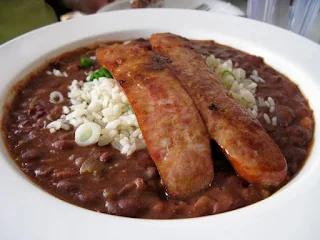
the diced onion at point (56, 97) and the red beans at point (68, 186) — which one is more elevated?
the red beans at point (68, 186)

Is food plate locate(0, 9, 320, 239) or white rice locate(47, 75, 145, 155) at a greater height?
food plate locate(0, 9, 320, 239)

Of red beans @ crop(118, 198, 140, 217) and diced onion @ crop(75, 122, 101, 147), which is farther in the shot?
diced onion @ crop(75, 122, 101, 147)

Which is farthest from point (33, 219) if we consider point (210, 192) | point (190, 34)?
point (190, 34)

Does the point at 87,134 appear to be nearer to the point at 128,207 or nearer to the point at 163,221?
the point at 128,207

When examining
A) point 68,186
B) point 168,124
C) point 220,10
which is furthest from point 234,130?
point 220,10

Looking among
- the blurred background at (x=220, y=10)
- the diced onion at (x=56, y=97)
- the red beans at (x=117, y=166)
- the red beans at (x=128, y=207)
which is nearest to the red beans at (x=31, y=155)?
the red beans at (x=117, y=166)

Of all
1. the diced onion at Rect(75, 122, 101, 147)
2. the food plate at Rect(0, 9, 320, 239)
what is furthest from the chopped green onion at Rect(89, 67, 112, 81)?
the diced onion at Rect(75, 122, 101, 147)

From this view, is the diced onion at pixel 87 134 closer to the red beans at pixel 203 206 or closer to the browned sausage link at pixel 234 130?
the browned sausage link at pixel 234 130

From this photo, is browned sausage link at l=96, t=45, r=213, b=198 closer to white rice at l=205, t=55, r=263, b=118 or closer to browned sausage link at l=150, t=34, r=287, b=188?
browned sausage link at l=150, t=34, r=287, b=188
